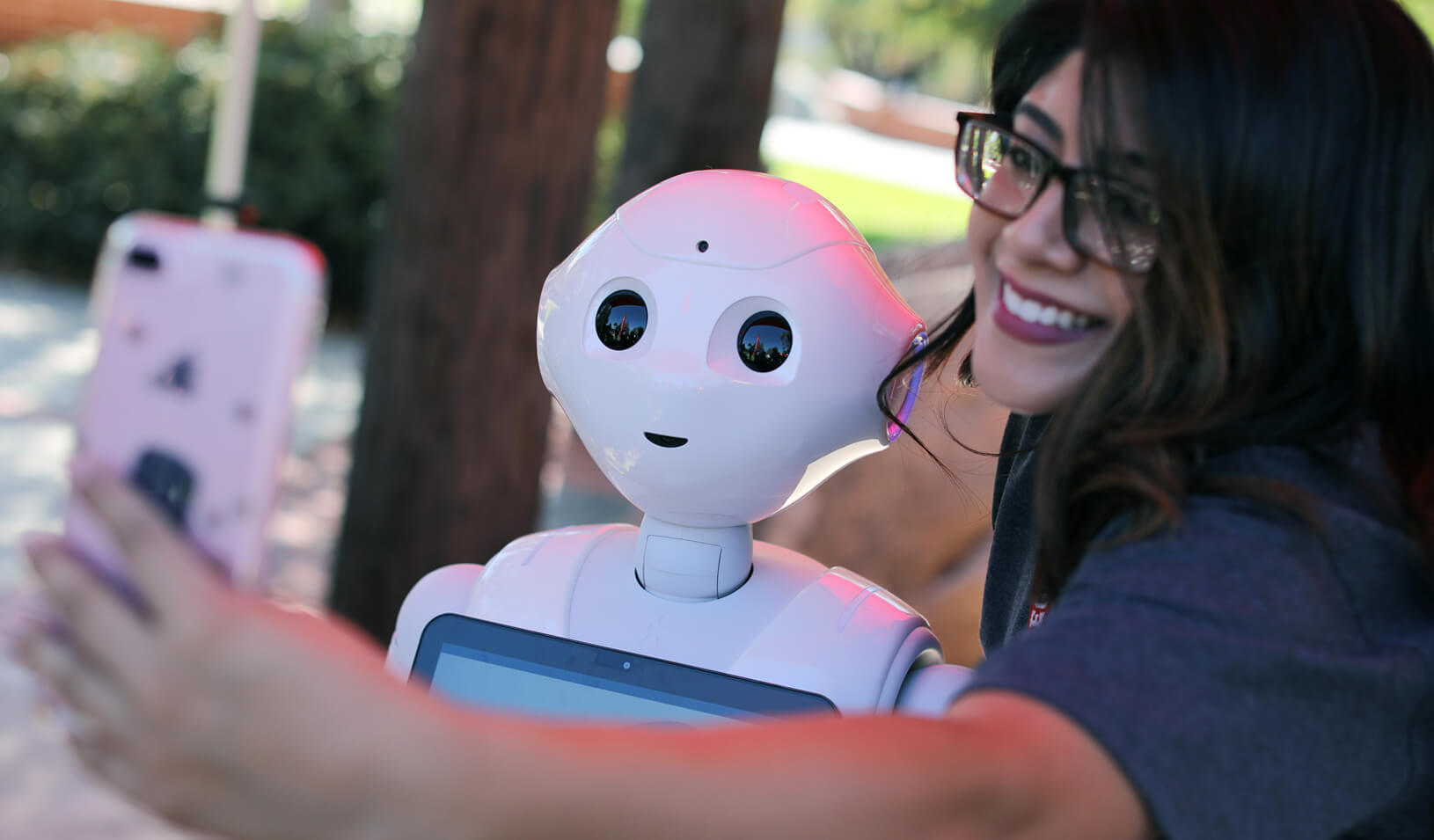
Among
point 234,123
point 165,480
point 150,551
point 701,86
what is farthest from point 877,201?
point 150,551

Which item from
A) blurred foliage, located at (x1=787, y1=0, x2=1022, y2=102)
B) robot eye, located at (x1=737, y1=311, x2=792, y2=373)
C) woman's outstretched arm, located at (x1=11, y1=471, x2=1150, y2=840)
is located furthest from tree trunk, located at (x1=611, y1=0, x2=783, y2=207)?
woman's outstretched arm, located at (x1=11, y1=471, x2=1150, y2=840)

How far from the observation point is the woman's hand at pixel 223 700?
2.14ft

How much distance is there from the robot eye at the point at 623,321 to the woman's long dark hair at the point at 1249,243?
0.42 m

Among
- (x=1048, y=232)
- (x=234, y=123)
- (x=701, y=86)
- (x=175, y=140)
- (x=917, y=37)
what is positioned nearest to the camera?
(x=1048, y=232)

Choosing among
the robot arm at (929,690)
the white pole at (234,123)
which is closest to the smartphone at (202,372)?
the white pole at (234,123)

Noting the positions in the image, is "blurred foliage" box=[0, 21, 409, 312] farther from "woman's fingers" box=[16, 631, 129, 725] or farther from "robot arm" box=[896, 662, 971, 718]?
"woman's fingers" box=[16, 631, 129, 725]

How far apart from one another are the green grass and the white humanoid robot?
985cm

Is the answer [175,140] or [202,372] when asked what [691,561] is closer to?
[202,372]

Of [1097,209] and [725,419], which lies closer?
[1097,209]

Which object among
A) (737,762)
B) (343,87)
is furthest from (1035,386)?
(343,87)

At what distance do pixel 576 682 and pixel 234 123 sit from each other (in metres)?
0.83

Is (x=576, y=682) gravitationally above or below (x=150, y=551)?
below

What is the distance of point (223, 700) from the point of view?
656mm

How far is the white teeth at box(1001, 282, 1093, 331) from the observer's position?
107 cm
